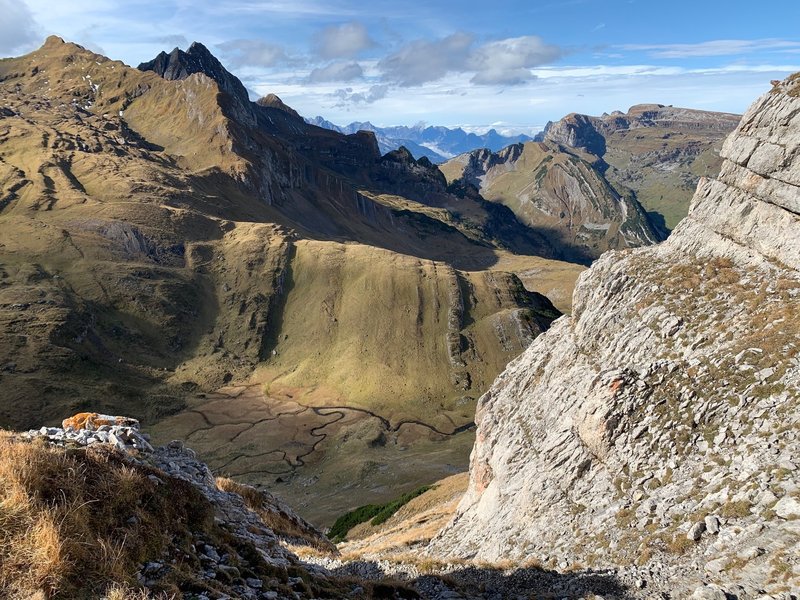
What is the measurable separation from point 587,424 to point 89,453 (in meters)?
26.6

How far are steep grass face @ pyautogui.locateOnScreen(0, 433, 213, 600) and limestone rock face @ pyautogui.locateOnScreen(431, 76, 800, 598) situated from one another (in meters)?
18.5

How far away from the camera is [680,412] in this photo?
2580 cm

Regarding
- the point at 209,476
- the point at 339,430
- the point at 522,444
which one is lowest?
the point at 339,430

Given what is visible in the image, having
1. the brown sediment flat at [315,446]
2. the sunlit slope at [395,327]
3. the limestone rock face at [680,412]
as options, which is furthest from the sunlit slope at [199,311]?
the limestone rock face at [680,412]

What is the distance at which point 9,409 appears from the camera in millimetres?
109750

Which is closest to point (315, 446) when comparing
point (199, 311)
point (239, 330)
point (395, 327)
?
point (395, 327)

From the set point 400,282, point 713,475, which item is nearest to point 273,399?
point 400,282

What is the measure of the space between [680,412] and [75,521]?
26.8 metres

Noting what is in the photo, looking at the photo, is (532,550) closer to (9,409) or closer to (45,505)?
(45,505)

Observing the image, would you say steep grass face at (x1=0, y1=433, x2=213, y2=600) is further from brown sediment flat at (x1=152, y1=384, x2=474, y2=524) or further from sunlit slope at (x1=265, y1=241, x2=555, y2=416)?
sunlit slope at (x1=265, y1=241, x2=555, y2=416)

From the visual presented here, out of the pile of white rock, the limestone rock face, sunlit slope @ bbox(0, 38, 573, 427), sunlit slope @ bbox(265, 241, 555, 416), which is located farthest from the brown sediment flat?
the pile of white rock

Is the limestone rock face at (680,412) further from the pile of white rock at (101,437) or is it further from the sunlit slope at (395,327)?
the sunlit slope at (395,327)

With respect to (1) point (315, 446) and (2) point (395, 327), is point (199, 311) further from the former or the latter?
(1) point (315, 446)

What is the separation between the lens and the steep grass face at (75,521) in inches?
400
